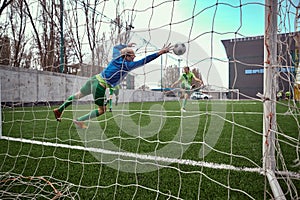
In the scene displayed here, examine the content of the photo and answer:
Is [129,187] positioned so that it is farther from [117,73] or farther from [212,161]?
[117,73]

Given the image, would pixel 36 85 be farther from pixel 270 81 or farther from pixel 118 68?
pixel 270 81

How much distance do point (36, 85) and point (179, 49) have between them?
6.31m

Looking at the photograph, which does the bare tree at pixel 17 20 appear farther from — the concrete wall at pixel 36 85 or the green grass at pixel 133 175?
the green grass at pixel 133 175

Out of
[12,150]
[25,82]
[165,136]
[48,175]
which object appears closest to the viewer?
[48,175]

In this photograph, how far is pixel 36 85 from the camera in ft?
21.2

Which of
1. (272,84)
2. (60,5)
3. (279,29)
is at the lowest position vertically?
(272,84)

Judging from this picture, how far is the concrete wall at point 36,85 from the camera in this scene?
5.79 meters

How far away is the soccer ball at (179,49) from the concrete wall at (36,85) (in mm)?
4209

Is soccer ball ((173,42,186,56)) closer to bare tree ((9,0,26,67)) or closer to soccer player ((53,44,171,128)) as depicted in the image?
soccer player ((53,44,171,128))

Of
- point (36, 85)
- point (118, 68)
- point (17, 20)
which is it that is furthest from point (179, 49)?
point (17, 20)

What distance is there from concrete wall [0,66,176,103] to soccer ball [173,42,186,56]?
421cm

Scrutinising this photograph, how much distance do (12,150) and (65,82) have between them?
17.7 feet

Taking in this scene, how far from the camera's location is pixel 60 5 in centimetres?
390

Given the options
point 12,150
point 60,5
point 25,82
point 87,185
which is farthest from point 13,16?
point 87,185
